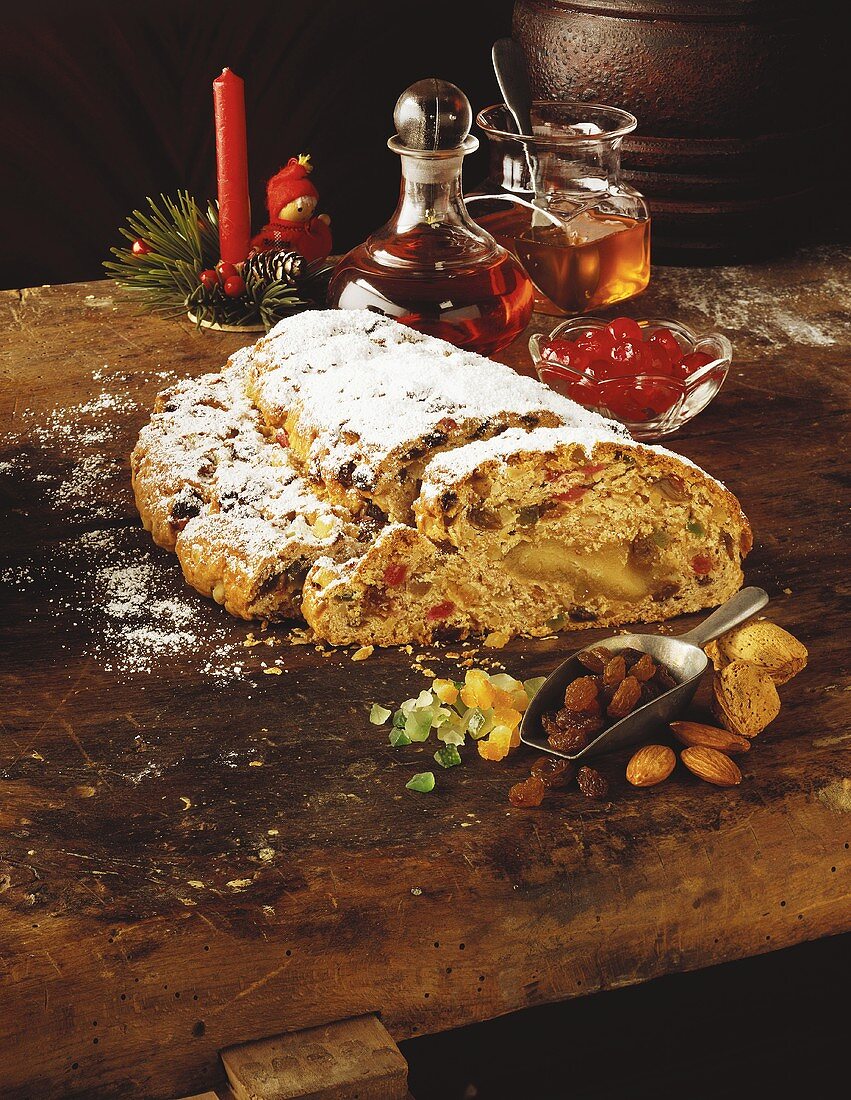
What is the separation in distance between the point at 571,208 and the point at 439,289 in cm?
55

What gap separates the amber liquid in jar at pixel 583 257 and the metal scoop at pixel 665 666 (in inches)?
49.3

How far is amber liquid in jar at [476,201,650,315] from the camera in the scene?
273 cm

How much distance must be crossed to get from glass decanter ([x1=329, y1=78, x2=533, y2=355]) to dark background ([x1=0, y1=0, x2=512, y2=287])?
5.37 feet

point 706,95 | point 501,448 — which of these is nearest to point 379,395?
point 501,448

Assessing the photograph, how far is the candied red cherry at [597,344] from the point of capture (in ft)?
7.38

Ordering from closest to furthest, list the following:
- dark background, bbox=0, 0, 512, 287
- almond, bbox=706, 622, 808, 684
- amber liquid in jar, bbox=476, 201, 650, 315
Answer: almond, bbox=706, 622, 808, 684
amber liquid in jar, bbox=476, 201, 650, 315
dark background, bbox=0, 0, 512, 287

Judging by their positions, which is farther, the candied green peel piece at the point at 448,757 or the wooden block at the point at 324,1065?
the candied green peel piece at the point at 448,757

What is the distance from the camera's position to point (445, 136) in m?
2.35

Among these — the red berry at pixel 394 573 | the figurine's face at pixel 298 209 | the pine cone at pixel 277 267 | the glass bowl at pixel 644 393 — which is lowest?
the red berry at pixel 394 573

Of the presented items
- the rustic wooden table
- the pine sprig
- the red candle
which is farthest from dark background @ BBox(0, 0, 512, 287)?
the rustic wooden table

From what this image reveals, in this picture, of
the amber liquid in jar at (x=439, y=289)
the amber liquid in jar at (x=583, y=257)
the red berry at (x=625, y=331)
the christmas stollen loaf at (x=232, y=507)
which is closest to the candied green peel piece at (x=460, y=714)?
the christmas stollen loaf at (x=232, y=507)

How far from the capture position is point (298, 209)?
292 centimetres

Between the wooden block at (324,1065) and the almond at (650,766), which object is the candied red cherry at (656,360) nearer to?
the almond at (650,766)

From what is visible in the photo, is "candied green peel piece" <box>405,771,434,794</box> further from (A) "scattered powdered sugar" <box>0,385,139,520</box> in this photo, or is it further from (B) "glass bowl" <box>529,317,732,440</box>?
(B) "glass bowl" <box>529,317,732,440</box>
